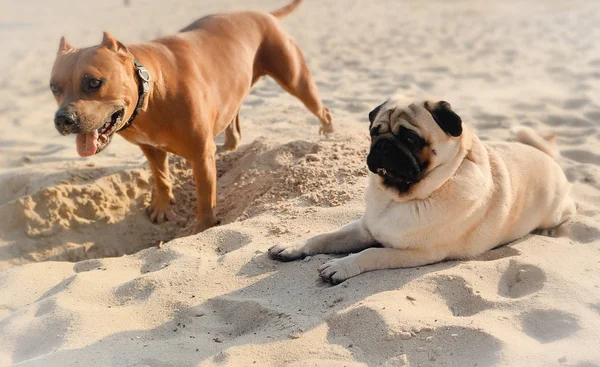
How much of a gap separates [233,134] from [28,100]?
3.37 metres

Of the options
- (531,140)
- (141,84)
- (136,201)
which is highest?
(141,84)

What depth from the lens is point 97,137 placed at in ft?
11.8

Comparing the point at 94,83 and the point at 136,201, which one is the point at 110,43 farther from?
the point at 136,201

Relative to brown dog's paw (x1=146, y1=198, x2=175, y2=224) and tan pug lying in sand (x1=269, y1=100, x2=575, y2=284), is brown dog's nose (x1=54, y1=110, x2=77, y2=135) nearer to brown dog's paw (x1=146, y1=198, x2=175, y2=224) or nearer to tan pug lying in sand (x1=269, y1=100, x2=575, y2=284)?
tan pug lying in sand (x1=269, y1=100, x2=575, y2=284)

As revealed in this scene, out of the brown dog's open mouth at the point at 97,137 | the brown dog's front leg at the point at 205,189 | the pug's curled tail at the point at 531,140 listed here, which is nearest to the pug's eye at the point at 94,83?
Result: the brown dog's open mouth at the point at 97,137

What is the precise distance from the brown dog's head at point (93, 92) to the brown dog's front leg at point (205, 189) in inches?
27.8

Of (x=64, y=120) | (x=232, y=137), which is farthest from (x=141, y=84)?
(x=232, y=137)

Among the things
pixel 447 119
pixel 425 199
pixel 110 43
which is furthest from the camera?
pixel 110 43

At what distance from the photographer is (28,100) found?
7.54 meters

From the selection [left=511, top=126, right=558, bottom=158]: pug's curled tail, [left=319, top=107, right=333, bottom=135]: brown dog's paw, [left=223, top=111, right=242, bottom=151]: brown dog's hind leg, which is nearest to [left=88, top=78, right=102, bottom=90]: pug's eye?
[left=223, top=111, right=242, bottom=151]: brown dog's hind leg

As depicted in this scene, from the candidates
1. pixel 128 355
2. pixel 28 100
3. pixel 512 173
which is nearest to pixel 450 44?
pixel 28 100

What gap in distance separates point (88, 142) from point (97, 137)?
0.06 meters

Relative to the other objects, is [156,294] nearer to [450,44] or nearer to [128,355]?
[128,355]

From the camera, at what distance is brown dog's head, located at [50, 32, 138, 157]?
344 cm
